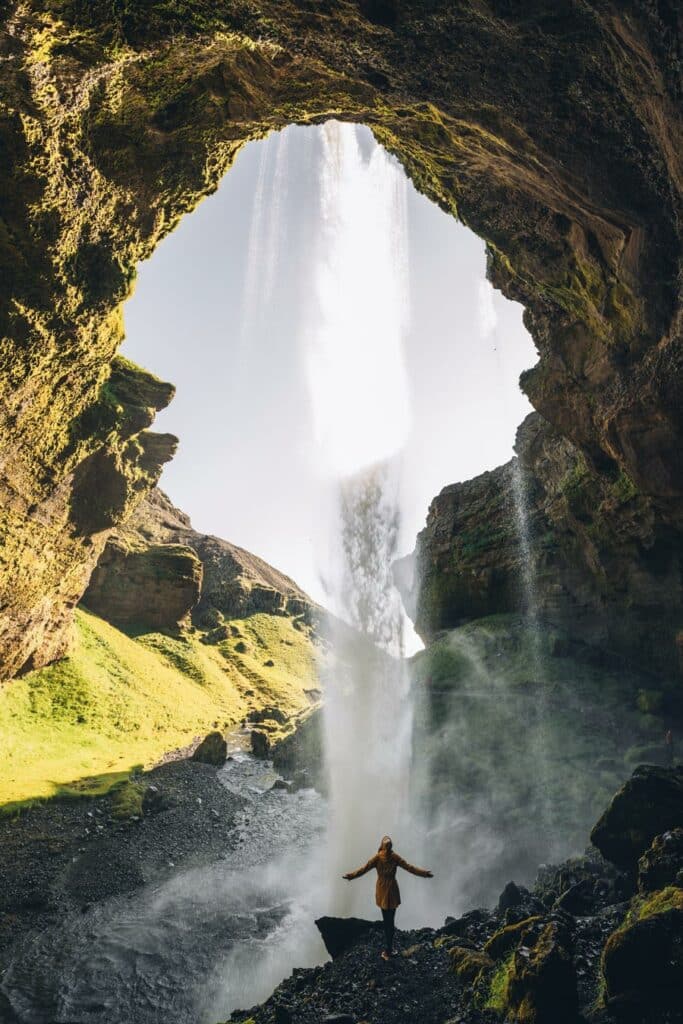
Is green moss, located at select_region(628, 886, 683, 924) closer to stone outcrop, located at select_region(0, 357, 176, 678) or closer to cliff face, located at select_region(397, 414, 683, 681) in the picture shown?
cliff face, located at select_region(397, 414, 683, 681)

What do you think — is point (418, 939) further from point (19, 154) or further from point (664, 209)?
point (19, 154)

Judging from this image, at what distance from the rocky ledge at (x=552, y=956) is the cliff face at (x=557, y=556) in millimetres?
13397

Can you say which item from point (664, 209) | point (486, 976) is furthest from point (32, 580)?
point (664, 209)

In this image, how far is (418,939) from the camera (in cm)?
1140

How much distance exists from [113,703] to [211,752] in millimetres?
10465

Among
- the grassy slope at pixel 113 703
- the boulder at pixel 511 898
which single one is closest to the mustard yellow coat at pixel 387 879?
the boulder at pixel 511 898

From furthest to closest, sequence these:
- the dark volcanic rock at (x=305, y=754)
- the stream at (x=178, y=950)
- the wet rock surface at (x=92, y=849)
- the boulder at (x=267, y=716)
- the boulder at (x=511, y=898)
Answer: the boulder at (x=267, y=716) → the dark volcanic rock at (x=305, y=754) → the wet rock surface at (x=92, y=849) → the boulder at (x=511, y=898) → the stream at (x=178, y=950)

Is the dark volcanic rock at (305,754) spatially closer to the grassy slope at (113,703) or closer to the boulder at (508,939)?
the grassy slope at (113,703)

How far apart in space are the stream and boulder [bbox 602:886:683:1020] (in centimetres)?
852

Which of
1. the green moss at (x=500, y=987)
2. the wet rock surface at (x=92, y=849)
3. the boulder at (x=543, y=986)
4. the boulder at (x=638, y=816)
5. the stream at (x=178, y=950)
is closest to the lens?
the boulder at (x=543, y=986)

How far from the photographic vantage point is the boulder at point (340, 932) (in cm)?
1137

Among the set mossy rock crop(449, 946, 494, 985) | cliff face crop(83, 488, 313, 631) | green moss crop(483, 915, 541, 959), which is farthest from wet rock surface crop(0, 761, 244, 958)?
cliff face crop(83, 488, 313, 631)

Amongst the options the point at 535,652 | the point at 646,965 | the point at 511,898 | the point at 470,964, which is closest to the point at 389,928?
the point at 470,964

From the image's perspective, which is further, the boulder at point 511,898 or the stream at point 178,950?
the boulder at point 511,898
